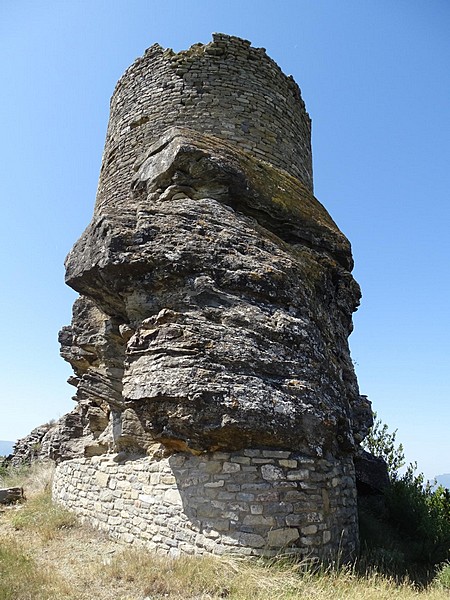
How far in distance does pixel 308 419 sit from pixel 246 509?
1.46 metres

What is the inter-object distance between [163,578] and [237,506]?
1158mm

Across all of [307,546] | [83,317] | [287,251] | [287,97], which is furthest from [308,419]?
[287,97]

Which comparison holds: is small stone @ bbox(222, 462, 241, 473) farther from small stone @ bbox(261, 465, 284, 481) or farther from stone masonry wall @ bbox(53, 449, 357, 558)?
small stone @ bbox(261, 465, 284, 481)

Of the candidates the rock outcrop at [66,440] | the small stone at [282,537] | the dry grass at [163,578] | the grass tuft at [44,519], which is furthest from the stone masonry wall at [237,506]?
the rock outcrop at [66,440]

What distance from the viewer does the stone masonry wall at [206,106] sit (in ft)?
34.2

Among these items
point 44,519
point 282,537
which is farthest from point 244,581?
point 44,519

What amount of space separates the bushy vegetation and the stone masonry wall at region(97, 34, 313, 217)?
7793 millimetres

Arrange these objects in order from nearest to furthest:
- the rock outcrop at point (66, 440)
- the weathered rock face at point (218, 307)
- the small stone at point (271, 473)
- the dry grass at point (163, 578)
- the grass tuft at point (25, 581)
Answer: the grass tuft at point (25, 581)
the dry grass at point (163, 578)
the small stone at point (271, 473)
the weathered rock face at point (218, 307)
the rock outcrop at point (66, 440)

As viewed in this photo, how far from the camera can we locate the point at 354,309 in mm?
9562

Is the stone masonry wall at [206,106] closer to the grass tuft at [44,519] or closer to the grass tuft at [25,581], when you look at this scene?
the grass tuft at [44,519]

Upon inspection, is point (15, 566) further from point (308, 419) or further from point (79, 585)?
point (308, 419)

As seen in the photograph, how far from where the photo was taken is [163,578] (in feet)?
16.1

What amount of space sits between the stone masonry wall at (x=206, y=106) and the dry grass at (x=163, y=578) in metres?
7.02

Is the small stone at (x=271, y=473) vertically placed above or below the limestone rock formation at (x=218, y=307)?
below
